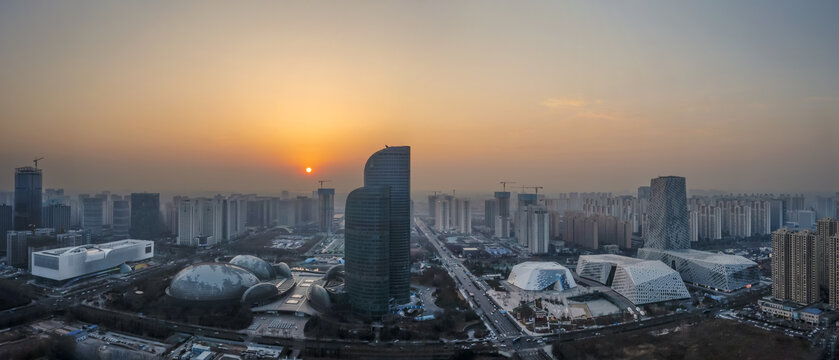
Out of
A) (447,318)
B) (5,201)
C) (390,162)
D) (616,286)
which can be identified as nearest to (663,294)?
(616,286)

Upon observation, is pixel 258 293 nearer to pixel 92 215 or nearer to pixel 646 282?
pixel 646 282

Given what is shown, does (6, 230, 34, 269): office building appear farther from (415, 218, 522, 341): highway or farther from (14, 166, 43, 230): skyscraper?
(415, 218, 522, 341): highway

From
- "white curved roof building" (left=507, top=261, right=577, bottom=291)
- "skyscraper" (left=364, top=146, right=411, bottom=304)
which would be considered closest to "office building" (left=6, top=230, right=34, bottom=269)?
"skyscraper" (left=364, top=146, right=411, bottom=304)

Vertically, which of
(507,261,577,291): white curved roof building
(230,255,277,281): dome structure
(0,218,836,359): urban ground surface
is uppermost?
(230,255,277,281): dome structure

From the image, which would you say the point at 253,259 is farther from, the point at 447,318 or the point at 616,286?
the point at 616,286

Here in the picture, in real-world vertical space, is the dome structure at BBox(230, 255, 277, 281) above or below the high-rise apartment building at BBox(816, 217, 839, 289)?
below

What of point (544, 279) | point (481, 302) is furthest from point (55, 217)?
point (544, 279)

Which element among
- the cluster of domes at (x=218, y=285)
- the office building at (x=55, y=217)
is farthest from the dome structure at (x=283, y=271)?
the office building at (x=55, y=217)
